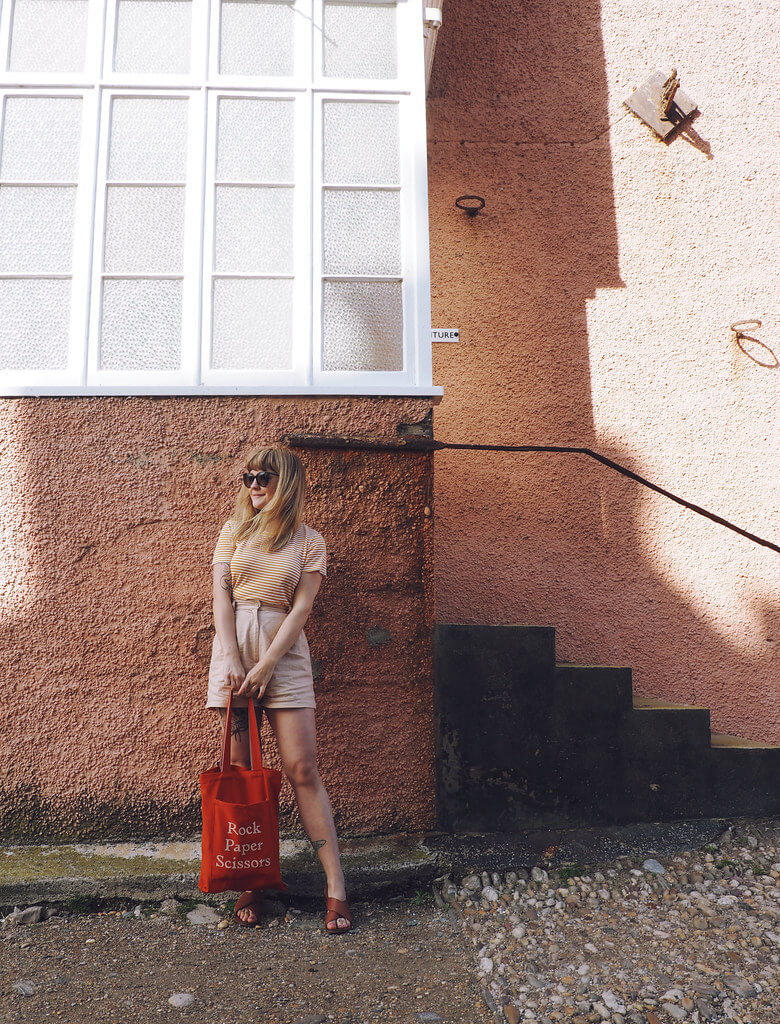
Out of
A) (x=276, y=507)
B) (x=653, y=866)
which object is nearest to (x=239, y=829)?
(x=276, y=507)

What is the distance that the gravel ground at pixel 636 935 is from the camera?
2.38 meters

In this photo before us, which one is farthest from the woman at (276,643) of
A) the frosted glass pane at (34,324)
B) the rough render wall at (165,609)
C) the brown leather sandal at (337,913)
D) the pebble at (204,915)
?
the frosted glass pane at (34,324)

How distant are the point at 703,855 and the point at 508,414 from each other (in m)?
2.46

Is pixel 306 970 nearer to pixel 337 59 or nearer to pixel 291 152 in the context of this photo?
pixel 291 152

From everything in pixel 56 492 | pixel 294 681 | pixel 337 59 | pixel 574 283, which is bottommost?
pixel 294 681

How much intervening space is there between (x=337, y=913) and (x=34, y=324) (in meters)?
2.76

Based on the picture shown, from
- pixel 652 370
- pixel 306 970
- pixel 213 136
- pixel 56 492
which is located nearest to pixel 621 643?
pixel 652 370

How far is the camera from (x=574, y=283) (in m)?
4.57

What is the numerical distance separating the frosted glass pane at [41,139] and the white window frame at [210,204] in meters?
0.05

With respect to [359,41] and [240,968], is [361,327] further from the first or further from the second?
[240,968]

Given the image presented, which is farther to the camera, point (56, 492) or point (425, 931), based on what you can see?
point (56, 492)

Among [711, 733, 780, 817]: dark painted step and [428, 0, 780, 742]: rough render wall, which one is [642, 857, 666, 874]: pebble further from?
[428, 0, 780, 742]: rough render wall

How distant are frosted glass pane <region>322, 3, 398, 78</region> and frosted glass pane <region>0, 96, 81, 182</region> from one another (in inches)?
47.9

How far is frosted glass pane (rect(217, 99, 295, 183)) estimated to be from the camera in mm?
3516
